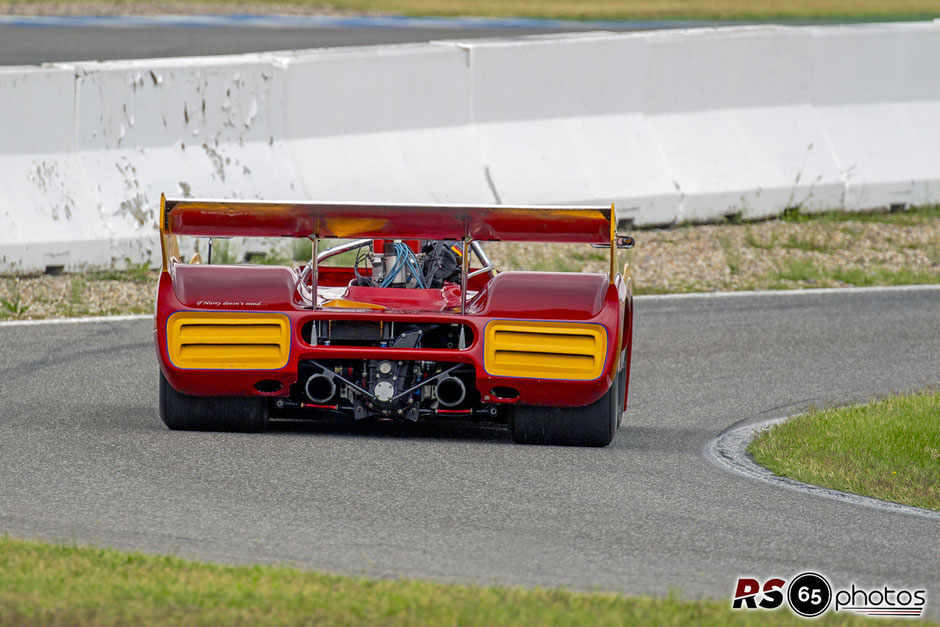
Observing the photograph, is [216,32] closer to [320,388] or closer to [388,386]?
[320,388]

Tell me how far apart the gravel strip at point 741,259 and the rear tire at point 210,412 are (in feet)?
12.6

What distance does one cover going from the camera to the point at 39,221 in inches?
475

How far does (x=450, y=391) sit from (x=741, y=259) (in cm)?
707

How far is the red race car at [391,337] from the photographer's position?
26.1ft

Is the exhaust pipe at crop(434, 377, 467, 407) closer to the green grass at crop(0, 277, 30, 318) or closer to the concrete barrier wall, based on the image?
the green grass at crop(0, 277, 30, 318)

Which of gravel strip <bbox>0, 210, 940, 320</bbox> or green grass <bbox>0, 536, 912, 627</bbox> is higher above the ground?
gravel strip <bbox>0, 210, 940, 320</bbox>

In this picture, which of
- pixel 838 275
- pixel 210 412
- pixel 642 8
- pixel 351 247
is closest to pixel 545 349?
pixel 210 412

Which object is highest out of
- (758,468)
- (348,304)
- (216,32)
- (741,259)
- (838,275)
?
(216,32)

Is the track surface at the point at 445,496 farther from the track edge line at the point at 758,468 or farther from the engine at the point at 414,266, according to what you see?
the engine at the point at 414,266

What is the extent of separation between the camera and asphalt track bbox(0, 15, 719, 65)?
2300cm

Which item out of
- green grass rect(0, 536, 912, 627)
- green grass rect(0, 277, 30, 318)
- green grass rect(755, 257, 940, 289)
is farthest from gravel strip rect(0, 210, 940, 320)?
green grass rect(0, 536, 912, 627)

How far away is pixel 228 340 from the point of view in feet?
26.6

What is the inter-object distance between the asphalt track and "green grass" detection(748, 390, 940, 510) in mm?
14635

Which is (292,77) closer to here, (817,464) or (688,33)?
(688,33)
